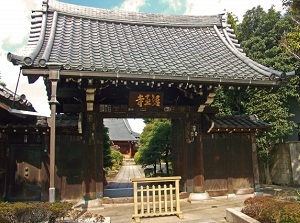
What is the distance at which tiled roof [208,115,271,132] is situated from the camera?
9758 mm

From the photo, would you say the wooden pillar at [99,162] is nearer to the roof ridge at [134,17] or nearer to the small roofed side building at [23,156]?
the small roofed side building at [23,156]

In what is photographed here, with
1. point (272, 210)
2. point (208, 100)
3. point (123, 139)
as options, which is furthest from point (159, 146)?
point (123, 139)

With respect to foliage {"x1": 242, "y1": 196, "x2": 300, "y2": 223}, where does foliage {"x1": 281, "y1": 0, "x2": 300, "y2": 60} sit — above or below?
above

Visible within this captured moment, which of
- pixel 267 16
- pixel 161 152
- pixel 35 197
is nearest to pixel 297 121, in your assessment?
pixel 267 16

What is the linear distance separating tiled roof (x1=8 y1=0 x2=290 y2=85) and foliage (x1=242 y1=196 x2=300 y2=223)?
3.28 m

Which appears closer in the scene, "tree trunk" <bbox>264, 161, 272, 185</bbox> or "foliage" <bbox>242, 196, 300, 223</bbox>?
"foliage" <bbox>242, 196, 300, 223</bbox>

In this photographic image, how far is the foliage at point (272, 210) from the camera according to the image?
207 inches

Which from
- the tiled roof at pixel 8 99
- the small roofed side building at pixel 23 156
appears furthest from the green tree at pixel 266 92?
the tiled roof at pixel 8 99

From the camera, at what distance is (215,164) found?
10.1m

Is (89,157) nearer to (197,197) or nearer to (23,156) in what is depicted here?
(23,156)

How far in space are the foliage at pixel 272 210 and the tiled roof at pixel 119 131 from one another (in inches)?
1667

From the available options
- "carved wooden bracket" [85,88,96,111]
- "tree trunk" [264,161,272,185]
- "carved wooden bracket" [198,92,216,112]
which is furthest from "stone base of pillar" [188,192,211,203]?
"tree trunk" [264,161,272,185]

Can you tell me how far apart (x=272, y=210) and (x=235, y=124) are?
182 inches

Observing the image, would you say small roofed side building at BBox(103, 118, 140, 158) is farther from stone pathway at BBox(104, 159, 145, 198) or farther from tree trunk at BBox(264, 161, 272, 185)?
tree trunk at BBox(264, 161, 272, 185)
